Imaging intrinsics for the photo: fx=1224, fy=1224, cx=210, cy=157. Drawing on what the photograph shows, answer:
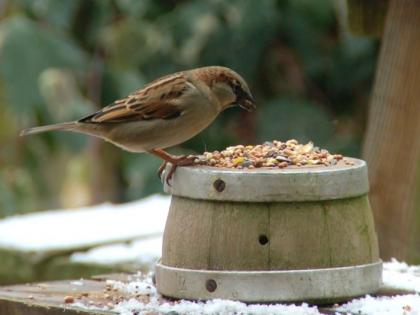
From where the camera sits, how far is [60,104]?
958cm

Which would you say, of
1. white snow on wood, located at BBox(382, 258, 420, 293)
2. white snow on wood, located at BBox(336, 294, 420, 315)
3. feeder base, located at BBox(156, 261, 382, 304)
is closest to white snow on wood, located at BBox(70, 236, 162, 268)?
white snow on wood, located at BBox(382, 258, 420, 293)

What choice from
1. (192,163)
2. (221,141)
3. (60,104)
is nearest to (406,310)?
(192,163)

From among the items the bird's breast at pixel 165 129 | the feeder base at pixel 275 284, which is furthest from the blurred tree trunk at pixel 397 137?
the feeder base at pixel 275 284

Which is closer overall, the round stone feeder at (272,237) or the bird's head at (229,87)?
the round stone feeder at (272,237)

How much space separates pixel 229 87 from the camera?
4.80m

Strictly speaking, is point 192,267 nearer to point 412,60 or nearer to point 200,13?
point 412,60

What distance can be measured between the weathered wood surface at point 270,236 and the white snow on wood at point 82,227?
7.07 feet

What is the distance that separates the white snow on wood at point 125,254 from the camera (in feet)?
18.6

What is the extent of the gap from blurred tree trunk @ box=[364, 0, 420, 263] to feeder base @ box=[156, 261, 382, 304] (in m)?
1.91

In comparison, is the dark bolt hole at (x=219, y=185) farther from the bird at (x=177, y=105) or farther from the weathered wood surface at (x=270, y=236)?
the bird at (x=177, y=105)

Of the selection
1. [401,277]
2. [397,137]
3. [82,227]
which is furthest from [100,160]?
[401,277]

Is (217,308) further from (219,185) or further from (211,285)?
(219,185)

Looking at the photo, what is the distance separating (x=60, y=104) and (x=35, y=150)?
0.74 m

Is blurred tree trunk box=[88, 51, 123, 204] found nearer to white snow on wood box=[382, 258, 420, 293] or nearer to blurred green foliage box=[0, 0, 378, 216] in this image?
blurred green foliage box=[0, 0, 378, 216]
